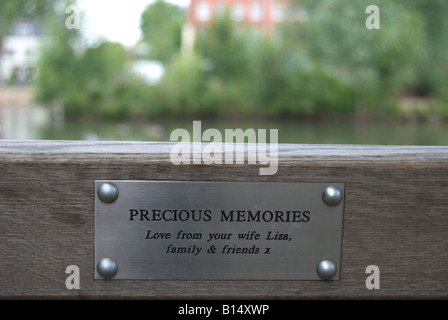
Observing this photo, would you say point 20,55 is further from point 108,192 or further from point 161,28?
point 108,192

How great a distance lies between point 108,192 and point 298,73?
22494mm

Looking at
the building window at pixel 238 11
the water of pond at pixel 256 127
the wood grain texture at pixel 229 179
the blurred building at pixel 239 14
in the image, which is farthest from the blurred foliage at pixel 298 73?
the wood grain texture at pixel 229 179

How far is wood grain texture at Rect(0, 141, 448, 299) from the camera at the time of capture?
360mm

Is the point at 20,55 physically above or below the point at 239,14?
below

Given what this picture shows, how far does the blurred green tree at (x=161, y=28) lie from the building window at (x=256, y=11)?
408 cm

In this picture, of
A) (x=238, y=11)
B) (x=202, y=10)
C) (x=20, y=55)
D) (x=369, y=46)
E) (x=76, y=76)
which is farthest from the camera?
(x=202, y=10)

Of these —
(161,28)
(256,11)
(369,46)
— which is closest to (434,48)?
(369,46)

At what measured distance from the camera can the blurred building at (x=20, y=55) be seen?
976 inches

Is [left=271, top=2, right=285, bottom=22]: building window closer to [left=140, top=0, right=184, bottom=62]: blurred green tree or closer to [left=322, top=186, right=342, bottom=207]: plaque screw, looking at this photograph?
[left=140, top=0, right=184, bottom=62]: blurred green tree

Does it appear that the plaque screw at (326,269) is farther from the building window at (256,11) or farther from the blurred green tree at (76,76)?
the building window at (256,11)

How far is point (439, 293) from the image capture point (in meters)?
0.40

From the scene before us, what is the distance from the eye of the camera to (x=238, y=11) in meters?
29.4

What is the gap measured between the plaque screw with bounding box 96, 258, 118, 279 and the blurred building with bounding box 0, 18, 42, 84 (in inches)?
982
